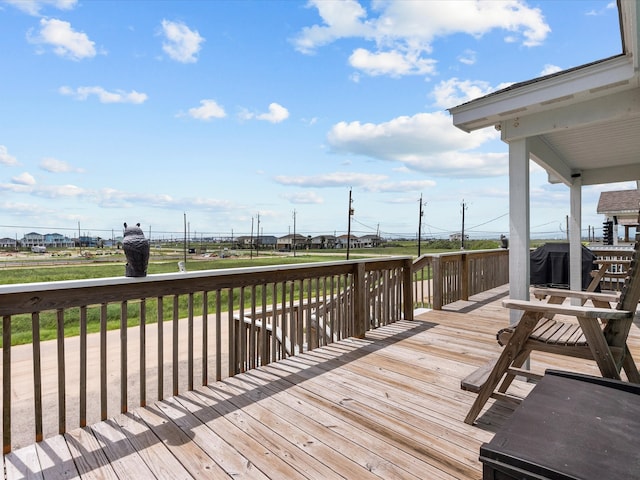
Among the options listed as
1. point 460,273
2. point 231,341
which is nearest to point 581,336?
point 231,341

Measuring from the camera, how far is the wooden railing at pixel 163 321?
75.6 inches

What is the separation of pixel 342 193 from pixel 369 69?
75.8ft

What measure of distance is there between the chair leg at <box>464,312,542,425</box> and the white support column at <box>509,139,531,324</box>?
115 centimetres

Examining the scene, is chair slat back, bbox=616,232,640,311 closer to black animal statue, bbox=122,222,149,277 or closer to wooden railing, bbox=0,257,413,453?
wooden railing, bbox=0,257,413,453

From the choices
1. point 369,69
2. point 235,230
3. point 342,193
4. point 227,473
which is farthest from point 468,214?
point 235,230

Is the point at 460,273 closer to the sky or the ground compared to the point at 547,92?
closer to the ground

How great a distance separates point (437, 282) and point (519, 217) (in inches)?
103

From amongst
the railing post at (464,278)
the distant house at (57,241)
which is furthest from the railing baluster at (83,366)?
the distant house at (57,241)

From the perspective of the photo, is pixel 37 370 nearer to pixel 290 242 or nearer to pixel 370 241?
pixel 290 242

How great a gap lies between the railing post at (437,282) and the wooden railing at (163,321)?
0.88 m

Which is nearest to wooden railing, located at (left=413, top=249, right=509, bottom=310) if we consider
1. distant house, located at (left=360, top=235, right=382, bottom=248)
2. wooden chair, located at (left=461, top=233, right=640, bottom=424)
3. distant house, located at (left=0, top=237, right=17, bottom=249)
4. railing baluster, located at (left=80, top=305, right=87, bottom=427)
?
wooden chair, located at (left=461, top=233, right=640, bottom=424)

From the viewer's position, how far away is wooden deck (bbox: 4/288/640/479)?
1702 millimetres

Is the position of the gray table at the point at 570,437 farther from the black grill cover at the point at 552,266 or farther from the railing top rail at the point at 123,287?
the black grill cover at the point at 552,266

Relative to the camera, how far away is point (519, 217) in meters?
2.94
